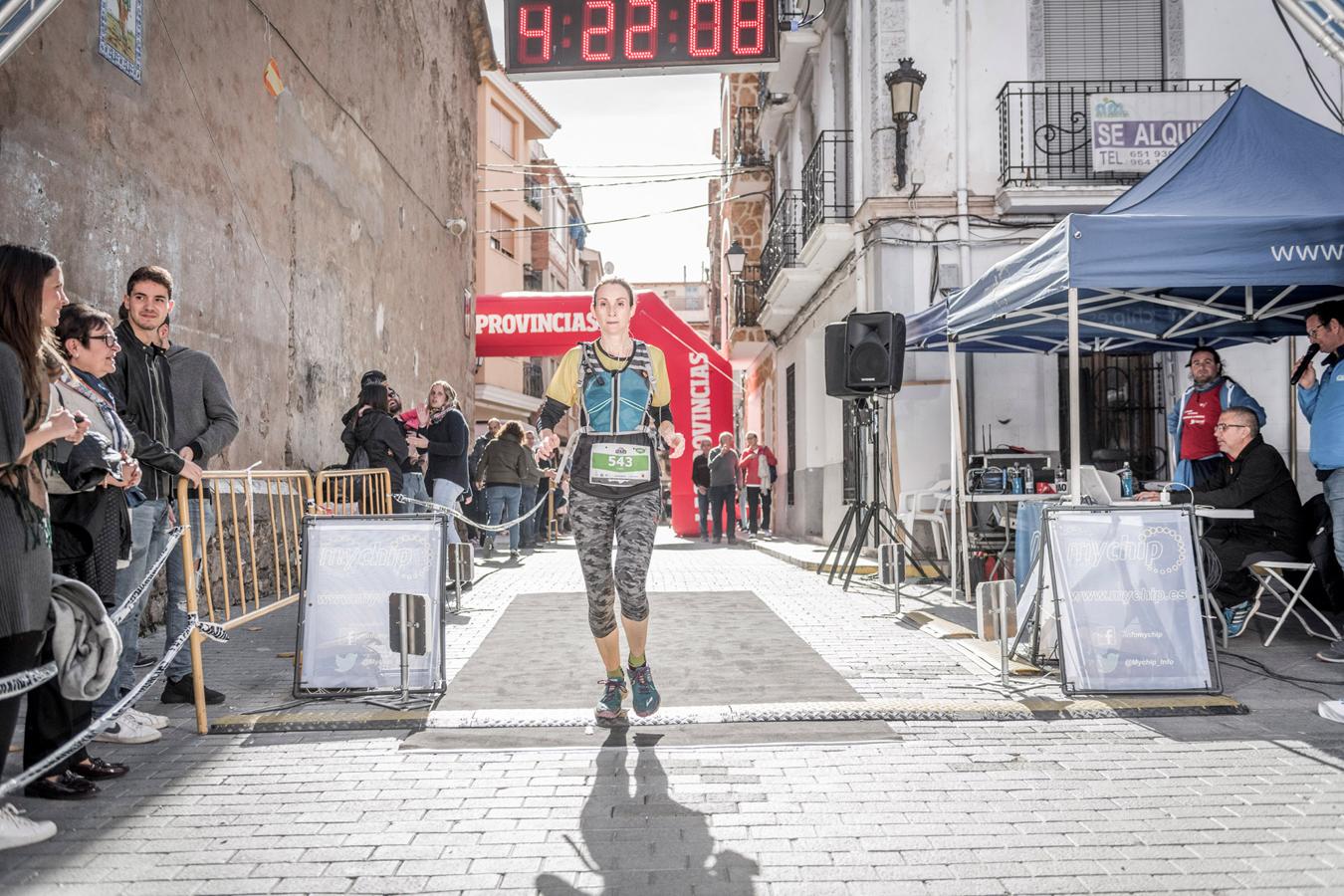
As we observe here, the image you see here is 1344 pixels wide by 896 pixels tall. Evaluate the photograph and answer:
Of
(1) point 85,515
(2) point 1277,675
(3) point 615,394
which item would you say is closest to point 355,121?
(3) point 615,394

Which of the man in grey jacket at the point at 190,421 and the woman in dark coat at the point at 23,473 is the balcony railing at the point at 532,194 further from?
the woman in dark coat at the point at 23,473

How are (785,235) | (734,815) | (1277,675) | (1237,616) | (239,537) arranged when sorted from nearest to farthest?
(734,815) < (239,537) < (1277,675) < (1237,616) < (785,235)

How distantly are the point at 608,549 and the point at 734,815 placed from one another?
1670 mm

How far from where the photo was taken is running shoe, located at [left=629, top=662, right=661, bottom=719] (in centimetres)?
497

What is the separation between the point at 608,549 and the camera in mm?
5039

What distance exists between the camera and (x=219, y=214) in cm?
919

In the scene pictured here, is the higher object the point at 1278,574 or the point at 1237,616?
the point at 1278,574

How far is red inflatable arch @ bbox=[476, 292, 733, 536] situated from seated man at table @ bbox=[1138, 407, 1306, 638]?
1249cm

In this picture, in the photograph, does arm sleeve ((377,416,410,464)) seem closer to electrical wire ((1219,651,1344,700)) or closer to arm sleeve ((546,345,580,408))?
arm sleeve ((546,345,580,408))

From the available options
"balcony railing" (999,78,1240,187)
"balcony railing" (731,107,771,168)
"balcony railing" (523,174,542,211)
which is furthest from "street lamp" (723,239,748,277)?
"balcony railing" (523,174,542,211)

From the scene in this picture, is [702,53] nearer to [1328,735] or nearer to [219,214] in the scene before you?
[219,214]

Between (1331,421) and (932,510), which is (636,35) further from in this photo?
(1331,421)

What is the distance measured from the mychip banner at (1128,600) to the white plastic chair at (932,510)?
4.66 m

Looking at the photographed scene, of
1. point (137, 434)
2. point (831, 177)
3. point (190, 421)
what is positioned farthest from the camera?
point (831, 177)
